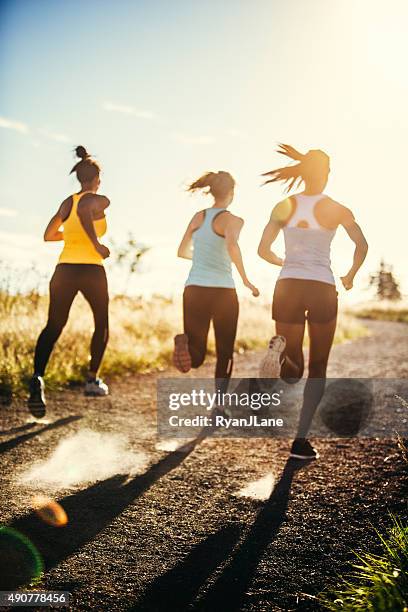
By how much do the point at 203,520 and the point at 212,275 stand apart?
2525 mm

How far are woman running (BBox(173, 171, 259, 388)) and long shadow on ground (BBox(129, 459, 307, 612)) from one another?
2145mm

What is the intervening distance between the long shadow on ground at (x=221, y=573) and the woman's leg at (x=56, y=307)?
2775 mm

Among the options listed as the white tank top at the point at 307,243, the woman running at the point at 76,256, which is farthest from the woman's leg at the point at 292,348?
the woman running at the point at 76,256

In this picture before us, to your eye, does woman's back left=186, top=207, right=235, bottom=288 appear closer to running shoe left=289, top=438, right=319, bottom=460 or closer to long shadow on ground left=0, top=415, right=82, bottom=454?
running shoe left=289, top=438, right=319, bottom=460

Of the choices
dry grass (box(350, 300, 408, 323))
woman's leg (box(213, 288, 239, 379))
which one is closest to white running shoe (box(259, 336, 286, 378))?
woman's leg (box(213, 288, 239, 379))

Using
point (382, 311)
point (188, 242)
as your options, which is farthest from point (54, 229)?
point (382, 311)

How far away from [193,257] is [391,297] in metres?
55.4

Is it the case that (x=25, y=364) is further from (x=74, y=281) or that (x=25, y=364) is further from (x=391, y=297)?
(x=391, y=297)

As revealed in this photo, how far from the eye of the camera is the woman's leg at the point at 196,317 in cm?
579

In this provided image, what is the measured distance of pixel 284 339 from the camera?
16.8ft

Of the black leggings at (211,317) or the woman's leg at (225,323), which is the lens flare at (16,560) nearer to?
the black leggings at (211,317)

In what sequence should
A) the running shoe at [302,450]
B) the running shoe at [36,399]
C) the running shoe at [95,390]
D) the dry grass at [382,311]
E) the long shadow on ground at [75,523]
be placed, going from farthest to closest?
1. the dry grass at [382,311]
2. the running shoe at [95,390]
3. the running shoe at [36,399]
4. the running shoe at [302,450]
5. the long shadow on ground at [75,523]

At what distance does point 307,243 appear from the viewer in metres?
4.85

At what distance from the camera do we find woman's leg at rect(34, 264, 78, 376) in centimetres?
571
